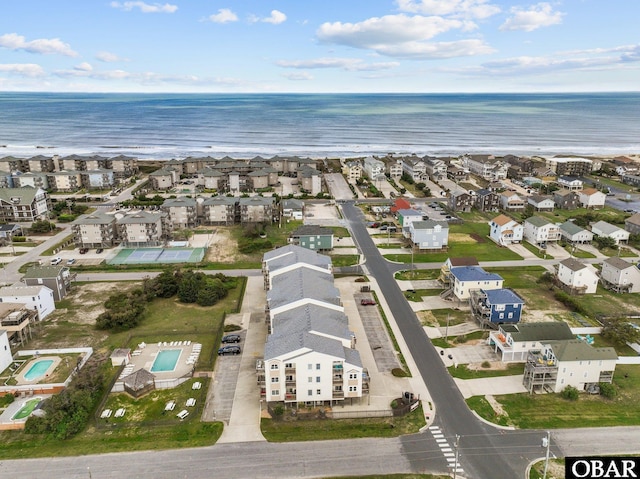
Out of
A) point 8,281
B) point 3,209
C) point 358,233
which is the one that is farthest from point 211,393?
point 3,209

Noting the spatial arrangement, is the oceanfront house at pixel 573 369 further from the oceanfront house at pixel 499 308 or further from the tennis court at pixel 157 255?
the tennis court at pixel 157 255

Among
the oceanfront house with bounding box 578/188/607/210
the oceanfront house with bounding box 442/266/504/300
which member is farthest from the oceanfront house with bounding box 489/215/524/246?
the oceanfront house with bounding box 578/188/607/210

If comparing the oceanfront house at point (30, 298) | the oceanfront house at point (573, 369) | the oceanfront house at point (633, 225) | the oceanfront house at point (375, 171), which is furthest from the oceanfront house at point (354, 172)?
the oceanfront house at point (573, 369)

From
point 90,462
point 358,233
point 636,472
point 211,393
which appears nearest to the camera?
point 636,472

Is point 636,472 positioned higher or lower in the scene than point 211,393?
higher

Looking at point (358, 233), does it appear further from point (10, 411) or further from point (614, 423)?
point (10, 411)

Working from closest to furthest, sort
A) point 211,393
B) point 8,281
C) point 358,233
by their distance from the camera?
point 211,393, point 8,281, point 358,233

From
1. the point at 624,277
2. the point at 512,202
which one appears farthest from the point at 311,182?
the point at 624,277
